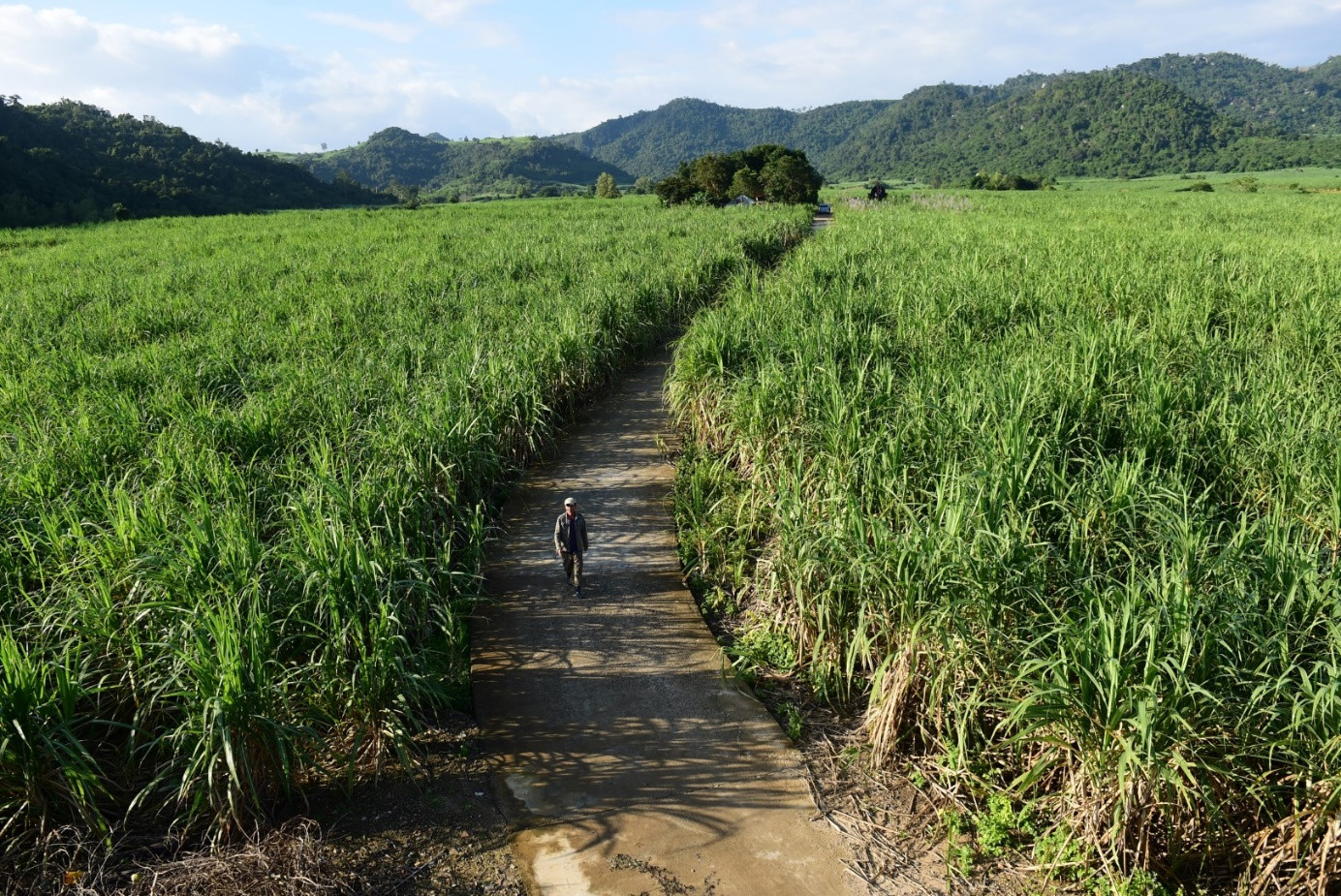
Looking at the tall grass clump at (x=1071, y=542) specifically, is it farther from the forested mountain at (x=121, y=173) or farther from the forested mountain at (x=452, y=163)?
the forested mountain at (x=452, y=163)

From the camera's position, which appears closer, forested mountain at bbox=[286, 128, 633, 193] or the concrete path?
the concrete path

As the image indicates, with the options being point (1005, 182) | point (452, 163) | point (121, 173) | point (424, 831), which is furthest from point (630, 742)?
point (452, 163)

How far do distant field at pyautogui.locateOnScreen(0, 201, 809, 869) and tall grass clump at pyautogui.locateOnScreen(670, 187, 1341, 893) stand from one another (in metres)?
2.12

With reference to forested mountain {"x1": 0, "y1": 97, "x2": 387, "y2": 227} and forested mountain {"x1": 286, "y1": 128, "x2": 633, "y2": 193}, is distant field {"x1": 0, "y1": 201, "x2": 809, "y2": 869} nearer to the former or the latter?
forested mountain {"x1": 0, "y1": 97, "x2": 387, "y2": 227}

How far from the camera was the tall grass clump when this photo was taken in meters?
2.98

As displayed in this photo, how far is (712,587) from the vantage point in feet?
18.5

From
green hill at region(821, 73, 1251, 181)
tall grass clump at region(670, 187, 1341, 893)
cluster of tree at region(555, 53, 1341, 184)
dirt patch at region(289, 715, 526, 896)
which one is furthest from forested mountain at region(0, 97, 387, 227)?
green hill at region(821, 73, 1251, 181)

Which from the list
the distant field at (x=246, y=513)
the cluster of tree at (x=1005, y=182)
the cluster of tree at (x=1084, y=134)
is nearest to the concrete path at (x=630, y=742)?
the distant field at (x=246, y=513)

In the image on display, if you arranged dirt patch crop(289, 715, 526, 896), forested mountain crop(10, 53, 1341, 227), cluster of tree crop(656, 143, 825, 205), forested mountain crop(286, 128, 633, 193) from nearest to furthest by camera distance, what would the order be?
dirt patch crop(289, 715, 526, 896) → cluster of tree crop(656, 143, 825, 205) → forested mountain crop(10, 53, 1341, 227) → forested mountain crop(286, 128, 633, 193)

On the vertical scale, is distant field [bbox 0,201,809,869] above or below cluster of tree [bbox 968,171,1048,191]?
below

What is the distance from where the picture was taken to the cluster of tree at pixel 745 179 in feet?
123

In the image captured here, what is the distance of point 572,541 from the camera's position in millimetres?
5344

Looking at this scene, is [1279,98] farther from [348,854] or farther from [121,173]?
[348,854]

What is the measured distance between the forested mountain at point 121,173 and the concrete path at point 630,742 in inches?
1513
